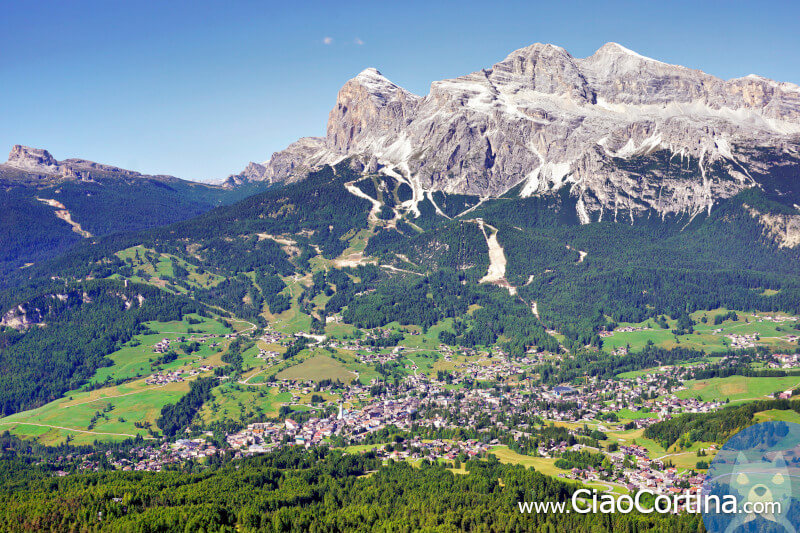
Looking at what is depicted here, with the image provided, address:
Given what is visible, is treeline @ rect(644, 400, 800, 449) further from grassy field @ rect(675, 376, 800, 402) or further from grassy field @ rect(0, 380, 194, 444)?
grassy field @ rect(0, 380, 194, 444)

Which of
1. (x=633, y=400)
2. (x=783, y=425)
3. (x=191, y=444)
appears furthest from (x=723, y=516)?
(x=191, y=444)

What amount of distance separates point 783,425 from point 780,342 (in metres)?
84.8

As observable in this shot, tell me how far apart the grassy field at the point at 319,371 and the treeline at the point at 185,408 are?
1879 centimetres

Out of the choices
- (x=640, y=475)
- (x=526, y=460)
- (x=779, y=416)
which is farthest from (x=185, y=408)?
(x=779, y=416)

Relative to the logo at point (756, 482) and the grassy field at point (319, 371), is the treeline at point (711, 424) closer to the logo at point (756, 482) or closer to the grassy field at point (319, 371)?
the logo at point (756, 482)

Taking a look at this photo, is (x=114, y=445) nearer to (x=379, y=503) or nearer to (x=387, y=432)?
(x=387, y=432)

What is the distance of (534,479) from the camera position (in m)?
110

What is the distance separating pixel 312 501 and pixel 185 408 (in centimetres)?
6864

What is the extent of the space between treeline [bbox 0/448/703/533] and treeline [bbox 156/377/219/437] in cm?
3708

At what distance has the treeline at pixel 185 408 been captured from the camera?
158962 millimetres

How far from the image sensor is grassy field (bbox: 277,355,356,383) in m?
184

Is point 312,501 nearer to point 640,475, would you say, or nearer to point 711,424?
point 640,475

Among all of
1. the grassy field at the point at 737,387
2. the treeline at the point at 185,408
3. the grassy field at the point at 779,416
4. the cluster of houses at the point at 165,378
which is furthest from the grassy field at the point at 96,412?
the grassy field at the point at 779,416

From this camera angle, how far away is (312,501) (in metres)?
108
